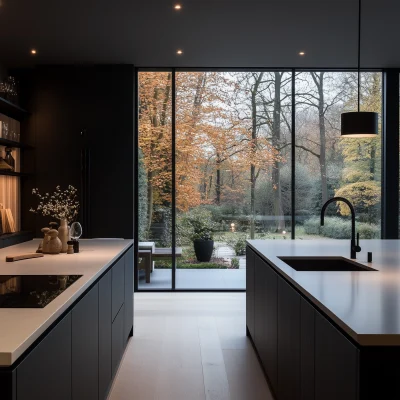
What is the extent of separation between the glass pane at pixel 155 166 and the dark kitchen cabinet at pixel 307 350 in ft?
13.6

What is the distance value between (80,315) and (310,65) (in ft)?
15.7

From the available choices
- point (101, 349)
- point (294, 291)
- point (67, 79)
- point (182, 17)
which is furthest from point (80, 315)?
point (67, 79)

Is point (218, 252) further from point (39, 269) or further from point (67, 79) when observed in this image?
point (39, 269)

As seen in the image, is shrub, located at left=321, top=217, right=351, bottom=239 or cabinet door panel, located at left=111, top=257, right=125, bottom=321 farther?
shrub, located at left=321, top=217, right=351, bottom=239

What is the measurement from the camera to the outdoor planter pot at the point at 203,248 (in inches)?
241

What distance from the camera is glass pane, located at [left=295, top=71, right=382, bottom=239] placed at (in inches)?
239

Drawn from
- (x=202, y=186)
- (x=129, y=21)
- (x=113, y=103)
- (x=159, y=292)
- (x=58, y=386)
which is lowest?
(x=159, y=292)

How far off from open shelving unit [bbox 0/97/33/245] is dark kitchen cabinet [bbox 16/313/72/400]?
10.1ft

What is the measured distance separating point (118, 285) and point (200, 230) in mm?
2895

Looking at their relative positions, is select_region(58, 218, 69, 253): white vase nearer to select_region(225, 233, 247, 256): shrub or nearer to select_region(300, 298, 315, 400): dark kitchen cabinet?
select_region(300, 298, 315, 400): dark kitchen cabinet

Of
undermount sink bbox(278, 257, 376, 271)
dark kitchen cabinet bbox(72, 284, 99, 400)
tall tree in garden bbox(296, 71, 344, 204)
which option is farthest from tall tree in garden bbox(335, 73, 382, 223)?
dark kitchen cabinet bbox(72, 284, 99, 400)

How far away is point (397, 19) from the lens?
4.23m

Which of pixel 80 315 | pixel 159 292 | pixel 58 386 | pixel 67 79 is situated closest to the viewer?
pixel 58 386

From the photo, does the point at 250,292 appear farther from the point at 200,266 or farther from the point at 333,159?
the point at 333,159
